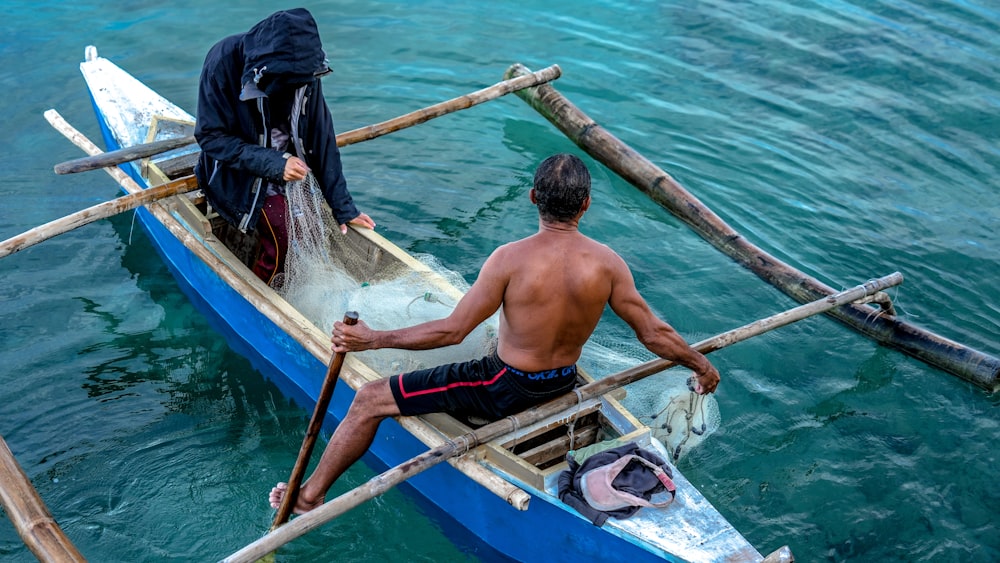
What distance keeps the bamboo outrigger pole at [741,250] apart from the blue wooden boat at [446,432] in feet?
8.16

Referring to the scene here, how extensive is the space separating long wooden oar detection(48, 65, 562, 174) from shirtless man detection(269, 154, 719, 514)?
2757mm

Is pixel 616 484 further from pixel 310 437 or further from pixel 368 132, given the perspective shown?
pixel 368 132

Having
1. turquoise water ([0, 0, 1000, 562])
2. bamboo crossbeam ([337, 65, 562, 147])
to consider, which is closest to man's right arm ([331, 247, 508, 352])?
turquoise water ([0, 0, 1000, 562])

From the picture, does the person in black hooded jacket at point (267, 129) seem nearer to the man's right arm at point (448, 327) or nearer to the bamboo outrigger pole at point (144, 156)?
the bamboo outrigger pole at point (144, 156)

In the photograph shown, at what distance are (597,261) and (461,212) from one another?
13.9 feet

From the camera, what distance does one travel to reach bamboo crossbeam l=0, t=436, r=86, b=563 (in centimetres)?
430

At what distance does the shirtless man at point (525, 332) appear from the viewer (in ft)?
14.3

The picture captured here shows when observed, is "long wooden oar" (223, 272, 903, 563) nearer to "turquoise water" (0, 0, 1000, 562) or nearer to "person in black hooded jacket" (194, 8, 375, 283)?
"turquoise water" (0, 0, 1000, 562)

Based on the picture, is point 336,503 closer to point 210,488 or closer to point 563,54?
point 210,488

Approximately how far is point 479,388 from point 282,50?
223cm

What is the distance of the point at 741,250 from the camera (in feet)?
23.9

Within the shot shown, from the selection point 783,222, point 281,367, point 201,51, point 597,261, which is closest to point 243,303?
point 281,367

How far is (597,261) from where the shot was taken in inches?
172

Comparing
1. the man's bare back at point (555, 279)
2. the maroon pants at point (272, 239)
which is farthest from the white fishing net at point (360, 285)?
the man's bare back at point (555, 279)
